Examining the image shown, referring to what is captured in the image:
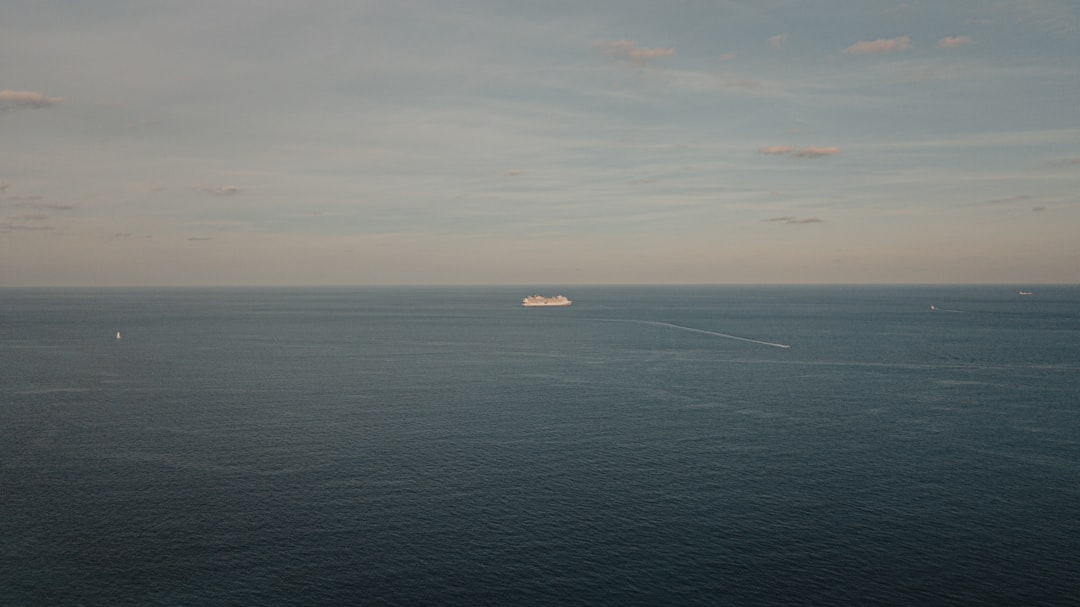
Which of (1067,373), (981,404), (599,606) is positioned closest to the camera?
(599,606)

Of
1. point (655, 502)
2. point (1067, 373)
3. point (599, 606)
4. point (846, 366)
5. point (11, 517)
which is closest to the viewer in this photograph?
point (599, 606)

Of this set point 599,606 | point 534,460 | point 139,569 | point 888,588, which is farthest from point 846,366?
point 139,569

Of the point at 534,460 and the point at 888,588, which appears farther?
the point at 534,460

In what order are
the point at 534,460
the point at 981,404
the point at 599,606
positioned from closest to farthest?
the point at 599,606 < the point at 534,460 < the point at 981,404

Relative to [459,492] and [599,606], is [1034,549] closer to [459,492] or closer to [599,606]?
[599,606]

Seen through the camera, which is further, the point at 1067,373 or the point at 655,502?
the point at 1067,373

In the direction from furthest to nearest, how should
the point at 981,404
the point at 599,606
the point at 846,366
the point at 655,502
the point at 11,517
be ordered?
the point at 846,366
the point at 981,404
the point at 655,502
the point at 11,517
the point at 599,606

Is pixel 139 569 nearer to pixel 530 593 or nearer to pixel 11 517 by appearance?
pixel 11 517

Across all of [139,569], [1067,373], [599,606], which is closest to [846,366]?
[1067,373]
